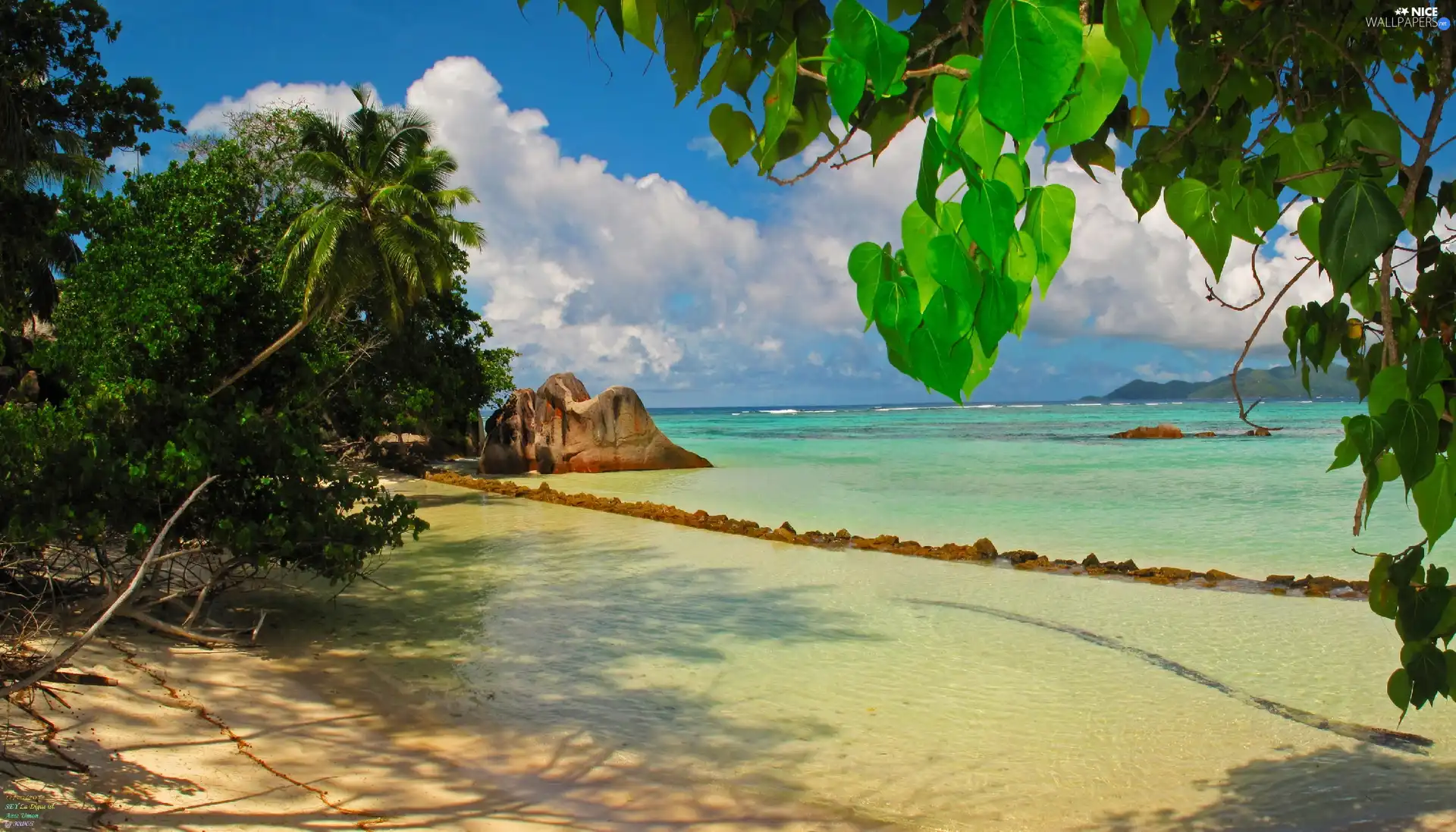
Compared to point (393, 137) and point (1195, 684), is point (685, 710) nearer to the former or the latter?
point (1195, 684)

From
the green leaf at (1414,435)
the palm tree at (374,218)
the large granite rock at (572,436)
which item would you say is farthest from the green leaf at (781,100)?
the large granite rock at (572,436)

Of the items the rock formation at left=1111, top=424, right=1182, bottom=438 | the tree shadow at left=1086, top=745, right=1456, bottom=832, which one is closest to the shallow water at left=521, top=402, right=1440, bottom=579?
the tree shadow at left=1086, top=745, right=1456, bottom=832

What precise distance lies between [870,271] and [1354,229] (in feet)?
1.98

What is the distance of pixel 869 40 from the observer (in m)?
0.82

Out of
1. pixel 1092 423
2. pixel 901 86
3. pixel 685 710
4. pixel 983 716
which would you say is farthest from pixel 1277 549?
pixel 1092 423

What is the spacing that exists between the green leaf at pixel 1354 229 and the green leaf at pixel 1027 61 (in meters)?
0.60

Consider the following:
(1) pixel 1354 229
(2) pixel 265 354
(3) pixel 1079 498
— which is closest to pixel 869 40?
(1) pixel 1354 229

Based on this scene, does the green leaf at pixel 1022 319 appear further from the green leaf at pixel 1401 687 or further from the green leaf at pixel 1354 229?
the green leaf at pixel 1401 687

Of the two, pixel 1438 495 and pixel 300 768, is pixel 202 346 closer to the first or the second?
pixel 300 768

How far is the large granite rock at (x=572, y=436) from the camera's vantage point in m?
23.2

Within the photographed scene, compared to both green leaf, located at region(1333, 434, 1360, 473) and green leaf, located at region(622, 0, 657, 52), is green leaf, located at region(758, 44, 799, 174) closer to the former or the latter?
green leaf, located at region(622, 0, 657, 52)

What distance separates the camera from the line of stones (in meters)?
8.93

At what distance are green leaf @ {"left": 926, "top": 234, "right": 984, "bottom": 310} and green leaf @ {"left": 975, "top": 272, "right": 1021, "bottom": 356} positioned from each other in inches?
0.8

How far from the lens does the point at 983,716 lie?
5.20 metres
